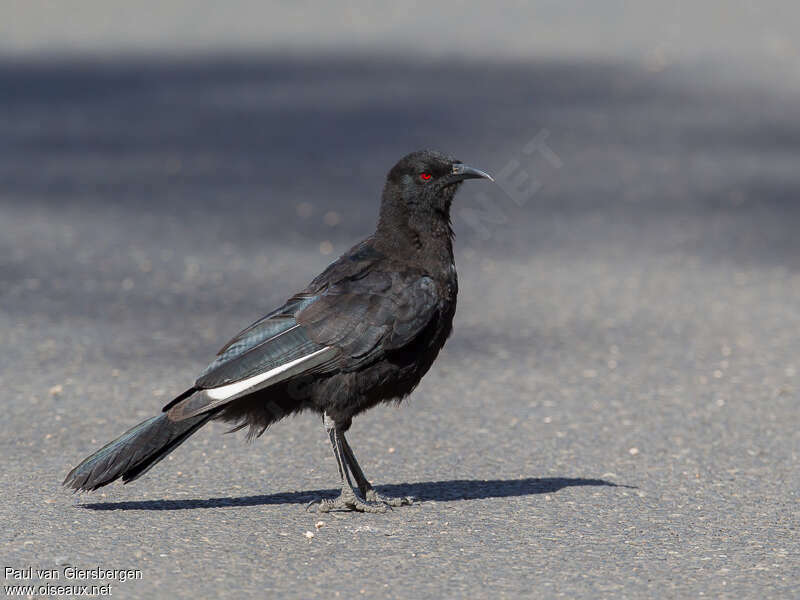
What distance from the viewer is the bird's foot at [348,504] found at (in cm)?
514

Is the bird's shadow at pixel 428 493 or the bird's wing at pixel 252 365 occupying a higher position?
the bird's wing at pixel 252 365

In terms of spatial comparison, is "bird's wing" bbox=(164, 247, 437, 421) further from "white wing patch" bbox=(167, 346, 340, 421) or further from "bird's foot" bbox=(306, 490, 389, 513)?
"bird's foot" bbox=(306, 490, 389, 513)

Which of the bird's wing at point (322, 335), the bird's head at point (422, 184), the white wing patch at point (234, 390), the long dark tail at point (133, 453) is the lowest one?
the long dark tail at point (133, 453)

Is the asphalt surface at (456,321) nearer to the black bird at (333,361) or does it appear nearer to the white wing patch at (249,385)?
the black bird at (333,361)

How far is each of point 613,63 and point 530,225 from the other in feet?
20.0

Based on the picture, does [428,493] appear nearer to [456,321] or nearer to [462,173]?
[462,173]

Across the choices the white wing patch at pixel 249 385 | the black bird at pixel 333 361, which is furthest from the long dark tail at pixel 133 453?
the white wing patch at pixel 249 385

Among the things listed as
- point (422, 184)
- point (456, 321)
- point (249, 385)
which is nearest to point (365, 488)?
point (249, 385)

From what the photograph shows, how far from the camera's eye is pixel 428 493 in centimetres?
548

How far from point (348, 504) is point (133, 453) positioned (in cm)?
82

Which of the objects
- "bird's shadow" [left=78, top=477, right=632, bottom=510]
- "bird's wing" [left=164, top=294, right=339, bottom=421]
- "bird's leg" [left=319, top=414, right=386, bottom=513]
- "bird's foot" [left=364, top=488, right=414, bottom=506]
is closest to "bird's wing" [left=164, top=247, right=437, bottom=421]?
"bird's wing" [left=164, top=294, right=339, bottom=421]

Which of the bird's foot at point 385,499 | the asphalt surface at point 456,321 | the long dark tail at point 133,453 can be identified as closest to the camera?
the asphalt surface at point 456,321

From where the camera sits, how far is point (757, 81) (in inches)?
589

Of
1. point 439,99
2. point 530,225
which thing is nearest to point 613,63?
point 439,99
